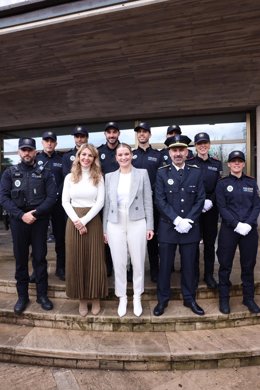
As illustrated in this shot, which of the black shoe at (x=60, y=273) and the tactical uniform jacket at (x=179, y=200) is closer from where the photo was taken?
the tactical uniform jacket at (x=179, y=200)

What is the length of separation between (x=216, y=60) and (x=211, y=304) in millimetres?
4795

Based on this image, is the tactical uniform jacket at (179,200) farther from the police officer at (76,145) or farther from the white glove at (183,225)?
the police officer at (76,145)

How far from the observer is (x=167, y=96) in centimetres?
728

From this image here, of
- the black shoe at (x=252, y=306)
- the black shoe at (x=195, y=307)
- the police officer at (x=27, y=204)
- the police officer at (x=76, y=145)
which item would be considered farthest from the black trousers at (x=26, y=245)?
the black shoe at (x=252, y=306)

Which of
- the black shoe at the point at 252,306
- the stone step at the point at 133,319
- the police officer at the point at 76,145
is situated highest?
the police officer at the point at 76,145

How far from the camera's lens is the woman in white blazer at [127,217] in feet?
9.74

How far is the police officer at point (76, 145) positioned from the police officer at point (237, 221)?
1.70 m

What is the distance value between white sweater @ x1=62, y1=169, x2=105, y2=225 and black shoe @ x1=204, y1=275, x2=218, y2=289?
5.40 ft

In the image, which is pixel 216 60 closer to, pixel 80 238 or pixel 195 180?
pixel 195 180

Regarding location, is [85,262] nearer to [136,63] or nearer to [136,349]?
[136,349]

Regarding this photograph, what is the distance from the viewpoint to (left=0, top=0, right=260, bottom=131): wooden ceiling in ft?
16.0

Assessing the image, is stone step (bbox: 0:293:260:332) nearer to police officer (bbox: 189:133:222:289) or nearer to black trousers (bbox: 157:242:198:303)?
black trousers (bbox: 157:242:198:303)

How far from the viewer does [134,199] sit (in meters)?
2.97

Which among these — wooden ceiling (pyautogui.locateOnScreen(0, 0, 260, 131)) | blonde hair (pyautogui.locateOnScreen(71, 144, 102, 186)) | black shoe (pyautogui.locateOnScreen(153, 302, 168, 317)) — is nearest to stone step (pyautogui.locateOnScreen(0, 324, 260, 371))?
black shoe (pyautogui.locateOnScreen(153, 302, 168, 317))
